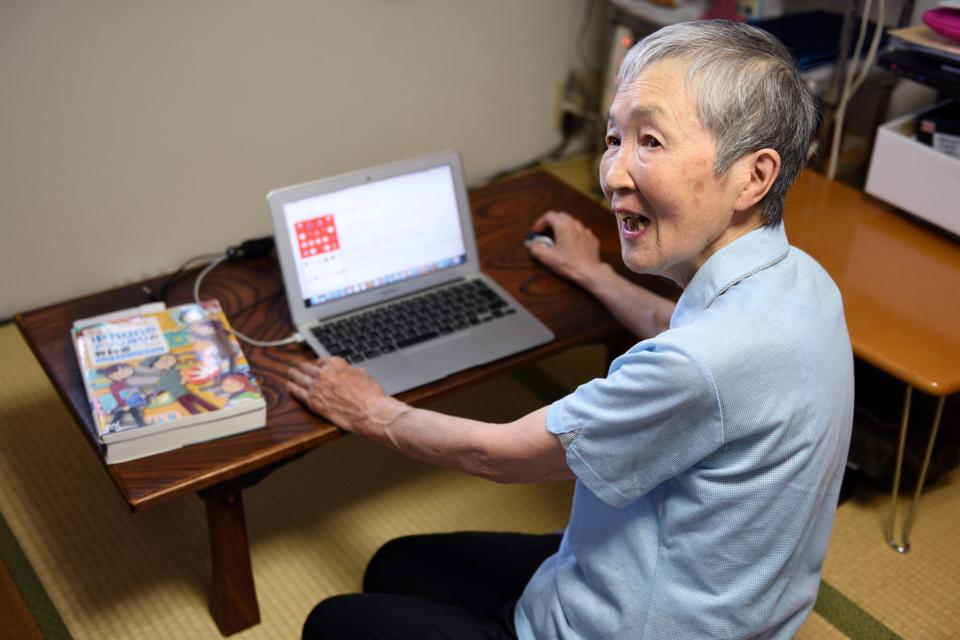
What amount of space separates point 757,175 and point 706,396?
26 cm

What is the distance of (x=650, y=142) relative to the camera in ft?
3.62

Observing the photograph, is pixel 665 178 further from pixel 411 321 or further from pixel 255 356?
pixel 255 356

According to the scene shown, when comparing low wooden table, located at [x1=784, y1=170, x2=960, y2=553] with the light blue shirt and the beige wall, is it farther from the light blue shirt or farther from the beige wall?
the beige wall

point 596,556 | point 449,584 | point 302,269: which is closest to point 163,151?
point 302,269

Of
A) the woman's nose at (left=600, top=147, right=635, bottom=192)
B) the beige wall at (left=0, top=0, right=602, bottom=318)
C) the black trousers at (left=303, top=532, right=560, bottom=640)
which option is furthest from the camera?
the beige wall at (left=0, top=0, right=602, bottom=318)

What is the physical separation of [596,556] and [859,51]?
1709 mm

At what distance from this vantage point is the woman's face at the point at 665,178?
3.50ft

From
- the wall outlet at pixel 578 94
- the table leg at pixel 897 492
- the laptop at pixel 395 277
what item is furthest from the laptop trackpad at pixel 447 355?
the wall outlet at pixel 578 94

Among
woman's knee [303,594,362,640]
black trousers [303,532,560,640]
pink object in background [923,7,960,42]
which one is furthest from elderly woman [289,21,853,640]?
pink object in background [923,7,960,42]

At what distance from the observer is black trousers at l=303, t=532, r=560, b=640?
4.50ft

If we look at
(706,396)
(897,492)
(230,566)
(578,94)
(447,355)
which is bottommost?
(897,492)

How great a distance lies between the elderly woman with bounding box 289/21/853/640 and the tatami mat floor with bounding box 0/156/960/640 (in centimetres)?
72

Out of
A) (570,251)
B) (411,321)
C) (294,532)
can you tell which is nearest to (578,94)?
(570,251)

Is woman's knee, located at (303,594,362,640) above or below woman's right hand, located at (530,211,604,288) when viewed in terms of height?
below
